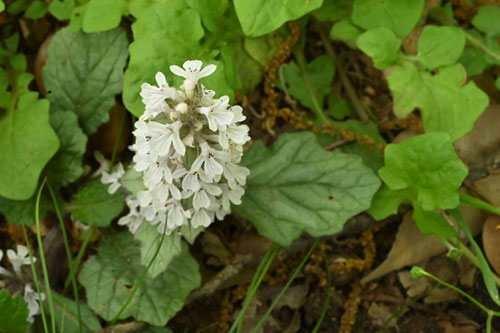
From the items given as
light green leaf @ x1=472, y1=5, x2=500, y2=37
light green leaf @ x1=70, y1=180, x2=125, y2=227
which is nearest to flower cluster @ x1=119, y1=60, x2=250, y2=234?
light green leaf @ x1=70, y1=180, x2=125, y2=227

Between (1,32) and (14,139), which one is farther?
(1,32)

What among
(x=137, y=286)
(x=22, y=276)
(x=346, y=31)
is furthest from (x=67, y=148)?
(x=346, y=31)

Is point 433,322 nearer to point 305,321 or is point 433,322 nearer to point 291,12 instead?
point 305,321

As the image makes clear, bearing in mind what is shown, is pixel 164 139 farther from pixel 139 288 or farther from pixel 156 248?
pixel 139 288

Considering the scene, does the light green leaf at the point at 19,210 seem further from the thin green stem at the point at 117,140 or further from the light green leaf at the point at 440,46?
the light green leaf at the point at 440,46

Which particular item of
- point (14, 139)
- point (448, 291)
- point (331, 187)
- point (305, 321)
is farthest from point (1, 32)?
point (448, 291)

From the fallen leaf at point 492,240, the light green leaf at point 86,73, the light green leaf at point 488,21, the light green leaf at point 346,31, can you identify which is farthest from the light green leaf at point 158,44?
the fallen leaf at point 492,240
